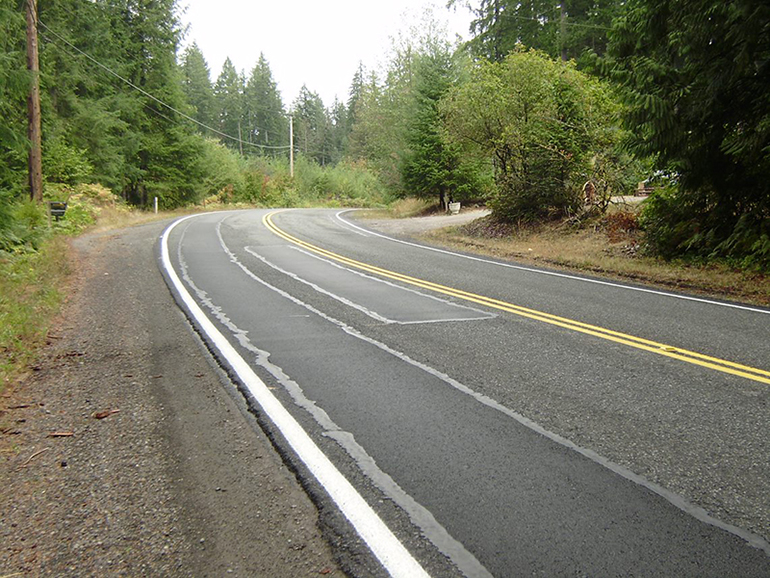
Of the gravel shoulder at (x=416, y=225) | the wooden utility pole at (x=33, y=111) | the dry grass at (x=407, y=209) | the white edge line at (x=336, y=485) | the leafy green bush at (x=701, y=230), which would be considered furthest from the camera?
the dry grass at (x=407, y=209)

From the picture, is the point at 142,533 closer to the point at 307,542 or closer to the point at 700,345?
the point at 307,542

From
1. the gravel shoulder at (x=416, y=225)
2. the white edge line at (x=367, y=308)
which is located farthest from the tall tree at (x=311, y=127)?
the white edge line at (x=367, y=308)

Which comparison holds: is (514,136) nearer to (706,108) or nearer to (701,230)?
(701,230)

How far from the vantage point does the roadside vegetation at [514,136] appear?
32.4 feet

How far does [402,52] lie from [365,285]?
114 feet

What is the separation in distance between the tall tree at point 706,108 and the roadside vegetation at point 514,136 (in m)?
0.03

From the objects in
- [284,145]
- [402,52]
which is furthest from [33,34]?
[284,145]

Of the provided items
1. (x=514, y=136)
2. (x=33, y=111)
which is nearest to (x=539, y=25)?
(x=514, y=136)

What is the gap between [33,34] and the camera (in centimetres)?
1789

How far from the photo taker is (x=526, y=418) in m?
4.02

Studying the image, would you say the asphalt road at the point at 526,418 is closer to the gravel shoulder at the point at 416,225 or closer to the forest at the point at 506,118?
the forest at the point at 506,118

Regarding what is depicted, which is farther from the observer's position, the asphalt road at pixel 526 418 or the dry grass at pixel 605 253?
the dry grass at pixel 605 253

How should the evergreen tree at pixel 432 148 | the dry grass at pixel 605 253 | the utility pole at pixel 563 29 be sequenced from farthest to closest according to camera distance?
the utility pole at pixel 563 29, the evergreen tree at pixel 432 148, the dry grass at pixel 605 253

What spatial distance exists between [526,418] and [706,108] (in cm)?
840
